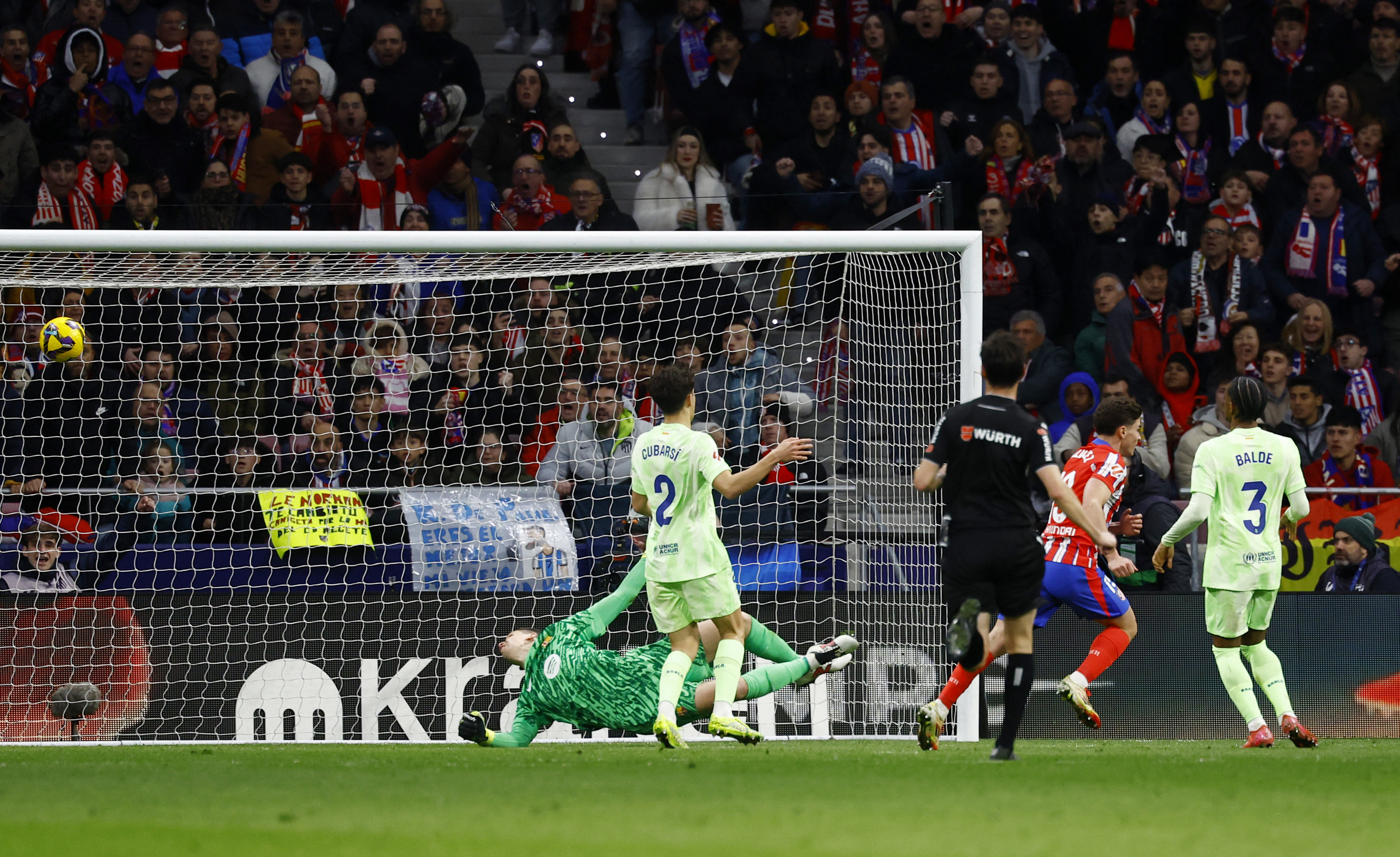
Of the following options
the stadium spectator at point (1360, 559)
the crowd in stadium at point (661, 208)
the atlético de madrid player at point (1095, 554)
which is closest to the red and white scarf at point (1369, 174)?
the crowd in stadium at point (661, 208)

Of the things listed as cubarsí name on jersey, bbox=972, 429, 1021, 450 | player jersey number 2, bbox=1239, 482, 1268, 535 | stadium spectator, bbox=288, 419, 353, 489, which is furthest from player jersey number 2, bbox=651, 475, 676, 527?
stadium spectator, bbox=288, 419, 353, 489

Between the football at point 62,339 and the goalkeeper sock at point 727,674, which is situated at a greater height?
the football at point 62,339

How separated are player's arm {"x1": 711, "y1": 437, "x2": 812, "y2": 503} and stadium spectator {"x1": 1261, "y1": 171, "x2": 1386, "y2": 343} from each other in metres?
6.89

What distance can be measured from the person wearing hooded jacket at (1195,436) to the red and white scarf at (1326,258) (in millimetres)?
1860

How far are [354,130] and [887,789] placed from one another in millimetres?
8101

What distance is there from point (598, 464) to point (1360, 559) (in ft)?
15.7

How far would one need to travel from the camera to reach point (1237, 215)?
1242 centimetres

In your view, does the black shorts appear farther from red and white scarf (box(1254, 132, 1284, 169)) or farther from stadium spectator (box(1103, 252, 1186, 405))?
red and white scarf (box(1254, 132, 1284, 169))

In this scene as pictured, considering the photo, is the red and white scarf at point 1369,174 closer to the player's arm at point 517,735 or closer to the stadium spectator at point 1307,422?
the stadium spectator at point 1307,422

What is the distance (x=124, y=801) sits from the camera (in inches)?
215

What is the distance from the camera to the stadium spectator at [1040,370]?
11.2 metres

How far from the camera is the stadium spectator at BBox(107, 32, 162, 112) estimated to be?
40.3ft

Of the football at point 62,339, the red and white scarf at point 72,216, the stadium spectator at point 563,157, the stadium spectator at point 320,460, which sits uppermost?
the stadium spectator at point 563,157

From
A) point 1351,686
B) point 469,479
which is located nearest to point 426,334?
point 469,479
